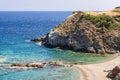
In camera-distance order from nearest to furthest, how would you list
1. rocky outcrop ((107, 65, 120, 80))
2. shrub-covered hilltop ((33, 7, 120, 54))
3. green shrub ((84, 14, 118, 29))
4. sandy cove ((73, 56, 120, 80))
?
rocky outcrop ((107, 65, 120, 80))
sandy cove ((73, 56, 120, 80))
shrub-covered hilltop ((33, 7, 120, 54))
green shrub ((84, 14, 118, 29))

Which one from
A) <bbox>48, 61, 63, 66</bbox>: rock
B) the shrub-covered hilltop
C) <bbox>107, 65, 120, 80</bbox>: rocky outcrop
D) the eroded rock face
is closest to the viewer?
<bbox>107, 65, 120, 80</bbox>: rocky outcrop

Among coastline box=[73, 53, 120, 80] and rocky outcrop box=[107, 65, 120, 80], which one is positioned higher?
rocky outcrop box=[107, 65, 120, 80]

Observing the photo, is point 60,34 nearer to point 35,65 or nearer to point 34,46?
point 34,46

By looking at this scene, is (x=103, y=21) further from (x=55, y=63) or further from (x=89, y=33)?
(x=55, y=63)

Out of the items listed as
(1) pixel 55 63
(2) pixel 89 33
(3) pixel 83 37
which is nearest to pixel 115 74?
Answer: (1) pixel 55 63

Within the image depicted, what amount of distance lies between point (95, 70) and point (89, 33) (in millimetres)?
27202

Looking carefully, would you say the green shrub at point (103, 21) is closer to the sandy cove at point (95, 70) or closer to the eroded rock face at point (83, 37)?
the eroded rock face at point (83, 37)

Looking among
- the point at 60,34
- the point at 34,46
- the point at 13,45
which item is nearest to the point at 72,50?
the point at 60,34

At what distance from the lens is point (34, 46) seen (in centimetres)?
9544

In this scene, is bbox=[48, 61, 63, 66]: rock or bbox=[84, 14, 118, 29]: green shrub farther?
bbox=[84, 14, 118, 29]: green shrub

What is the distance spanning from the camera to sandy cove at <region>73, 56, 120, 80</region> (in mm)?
58106

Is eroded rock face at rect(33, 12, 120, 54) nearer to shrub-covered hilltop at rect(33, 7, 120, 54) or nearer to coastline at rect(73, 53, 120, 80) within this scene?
shrub-covered hilltop at rect(33, 7, 120, 54)

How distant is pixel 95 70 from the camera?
63.9 meters

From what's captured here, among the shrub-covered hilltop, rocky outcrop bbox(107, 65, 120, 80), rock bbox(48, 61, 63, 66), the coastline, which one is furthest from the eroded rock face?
rocky outcrop bbox(107, 65, 120, 80)
